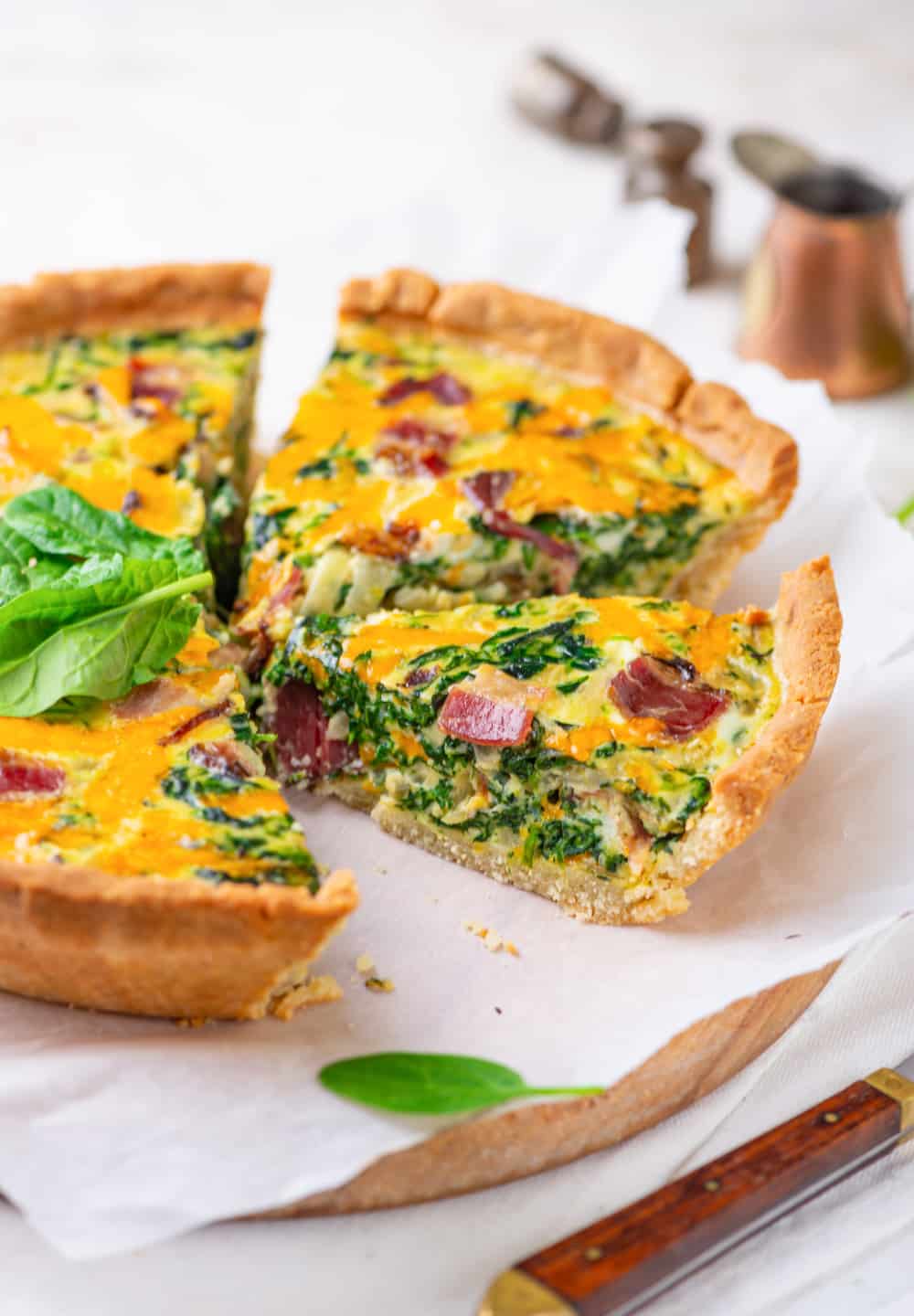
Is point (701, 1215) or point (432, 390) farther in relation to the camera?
point (432, 390)

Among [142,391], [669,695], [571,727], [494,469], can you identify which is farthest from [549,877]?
[142,391]

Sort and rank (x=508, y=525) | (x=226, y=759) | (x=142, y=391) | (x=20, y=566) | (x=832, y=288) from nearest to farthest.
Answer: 1. (x=226, y=759)
2. (x=20, y=566)
3. (x=508, y=525)
4. (x=142, y=391)
5. (x=832, y=288)

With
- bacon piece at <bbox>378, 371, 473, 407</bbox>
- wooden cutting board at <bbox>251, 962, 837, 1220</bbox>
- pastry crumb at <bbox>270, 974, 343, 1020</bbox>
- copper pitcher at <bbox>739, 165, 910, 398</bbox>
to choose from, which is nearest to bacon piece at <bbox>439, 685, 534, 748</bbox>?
pastry crumb at <bbox>270, 974, 343, 1020</bbox>

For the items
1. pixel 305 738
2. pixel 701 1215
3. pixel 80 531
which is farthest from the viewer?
pixel 305 738

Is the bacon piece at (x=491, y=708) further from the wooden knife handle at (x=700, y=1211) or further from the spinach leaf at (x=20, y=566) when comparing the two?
the wooden knife handle at (x=700, y=1211)

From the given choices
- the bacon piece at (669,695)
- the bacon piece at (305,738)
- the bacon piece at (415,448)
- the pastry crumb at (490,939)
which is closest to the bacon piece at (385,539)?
the bacon piece at (415,448)

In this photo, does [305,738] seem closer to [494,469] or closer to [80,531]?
[80,531]

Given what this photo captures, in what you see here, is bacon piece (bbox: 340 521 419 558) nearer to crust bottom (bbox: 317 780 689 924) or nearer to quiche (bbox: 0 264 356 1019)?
Result: quiche (bbox: 0 264 356 1019)
